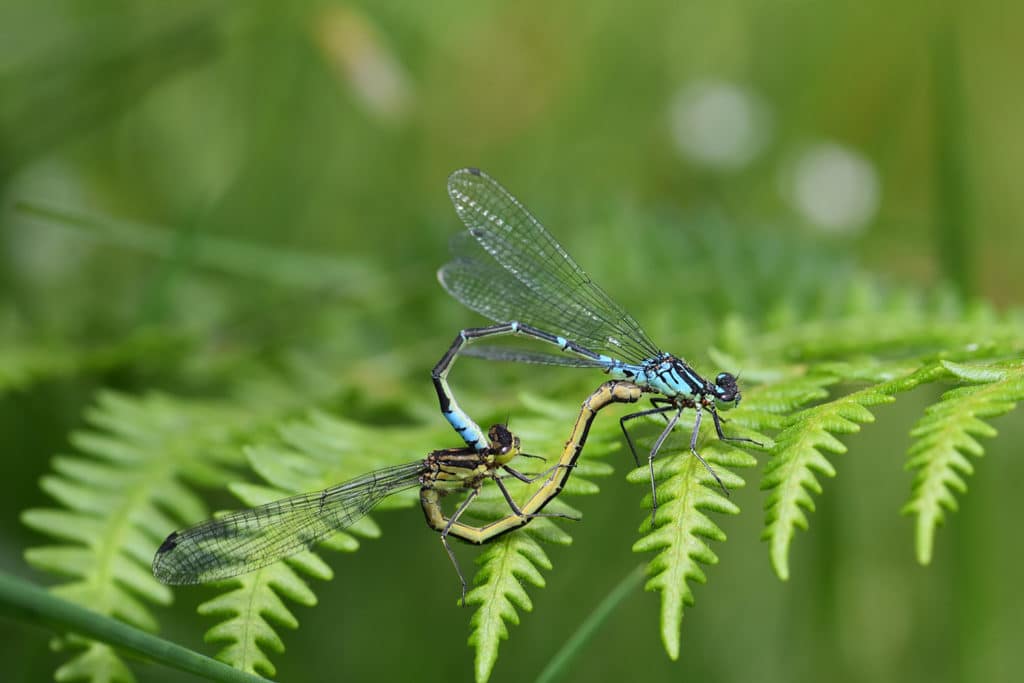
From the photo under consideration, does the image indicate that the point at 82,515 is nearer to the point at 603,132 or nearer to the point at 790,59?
the point at 603,132

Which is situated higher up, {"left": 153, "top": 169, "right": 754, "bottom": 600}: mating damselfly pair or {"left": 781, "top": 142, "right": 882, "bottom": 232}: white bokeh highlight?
{"left": 781, "top": 142, "right": 882, "bottom": 232}: white bokeh highlight

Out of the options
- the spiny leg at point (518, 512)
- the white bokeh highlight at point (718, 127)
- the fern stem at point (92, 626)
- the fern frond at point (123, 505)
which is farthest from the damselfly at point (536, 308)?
the white bokeh highlight at point (718, 127)

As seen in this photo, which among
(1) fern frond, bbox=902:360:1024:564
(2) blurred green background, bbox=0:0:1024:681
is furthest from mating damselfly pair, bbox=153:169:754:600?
(1) fern frond, bbox=902:360:1024:564

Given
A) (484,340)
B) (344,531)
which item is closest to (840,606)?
(484,340)

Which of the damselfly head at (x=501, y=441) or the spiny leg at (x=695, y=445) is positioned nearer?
the spiny leg at (x=695, y=445)

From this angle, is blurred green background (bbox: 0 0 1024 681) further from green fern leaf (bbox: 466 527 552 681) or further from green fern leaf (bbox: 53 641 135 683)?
green fern leaf (bbox: 53 641 135 683)

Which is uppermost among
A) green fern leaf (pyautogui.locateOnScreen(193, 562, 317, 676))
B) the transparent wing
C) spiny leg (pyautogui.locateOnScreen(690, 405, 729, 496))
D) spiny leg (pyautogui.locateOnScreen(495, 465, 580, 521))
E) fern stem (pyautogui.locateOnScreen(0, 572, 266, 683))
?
spiny leg (pyautogui.locateOnScreen(690, 405, 729, 496))

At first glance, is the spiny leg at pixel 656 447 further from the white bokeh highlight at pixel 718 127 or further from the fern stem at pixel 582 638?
the white bokeh highlight at pixel 718 127
